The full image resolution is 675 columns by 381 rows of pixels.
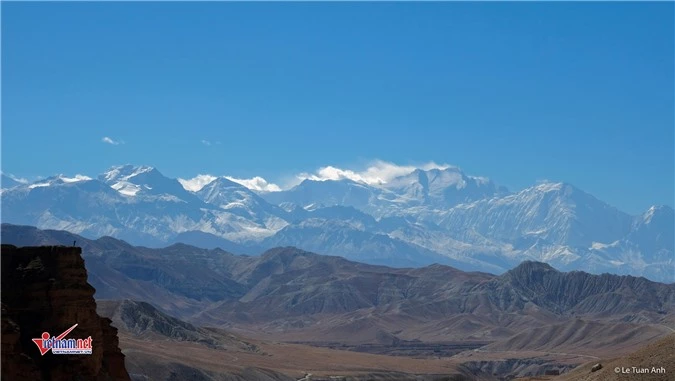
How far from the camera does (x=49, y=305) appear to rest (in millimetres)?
48938

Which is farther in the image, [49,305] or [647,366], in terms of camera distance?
[647,366]

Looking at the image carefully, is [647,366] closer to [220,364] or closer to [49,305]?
[49,305]

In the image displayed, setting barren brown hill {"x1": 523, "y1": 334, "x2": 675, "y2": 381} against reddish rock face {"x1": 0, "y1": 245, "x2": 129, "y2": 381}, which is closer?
reddish rock face {"x1": 0, "y1": 245, "x2": 129, "y2": 381}

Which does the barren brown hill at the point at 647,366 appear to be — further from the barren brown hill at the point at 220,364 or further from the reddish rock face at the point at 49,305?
the barren brown hill at the point at 220,364

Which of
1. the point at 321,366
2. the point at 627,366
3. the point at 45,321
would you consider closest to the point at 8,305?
the point at 45,321

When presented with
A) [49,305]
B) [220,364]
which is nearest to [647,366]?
[49,305]

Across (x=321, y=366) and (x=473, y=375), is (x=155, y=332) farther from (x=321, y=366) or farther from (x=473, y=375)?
(x=473, y=375)

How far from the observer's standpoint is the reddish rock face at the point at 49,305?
157ft

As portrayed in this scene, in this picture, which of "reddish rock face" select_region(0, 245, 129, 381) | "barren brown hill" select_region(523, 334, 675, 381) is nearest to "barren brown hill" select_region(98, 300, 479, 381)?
"barren brown hill" select_region(523, 334, 675, 381)

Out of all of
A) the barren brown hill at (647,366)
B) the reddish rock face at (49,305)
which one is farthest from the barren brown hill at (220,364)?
the reddish rock face at (49,305)

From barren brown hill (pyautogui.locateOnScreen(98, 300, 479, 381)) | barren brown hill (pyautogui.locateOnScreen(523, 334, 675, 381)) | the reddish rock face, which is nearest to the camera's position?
the reddish rock face

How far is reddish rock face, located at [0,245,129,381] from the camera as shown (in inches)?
1882

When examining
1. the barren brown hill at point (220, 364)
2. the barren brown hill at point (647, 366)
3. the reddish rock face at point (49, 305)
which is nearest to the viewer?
the reddish rock face at point (49, 305)

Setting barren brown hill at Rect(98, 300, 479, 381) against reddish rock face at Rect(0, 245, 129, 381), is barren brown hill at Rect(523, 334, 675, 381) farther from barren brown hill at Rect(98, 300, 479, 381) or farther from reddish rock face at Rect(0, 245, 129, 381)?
barren brown hill at Rect(98, 300, 479, 381)
